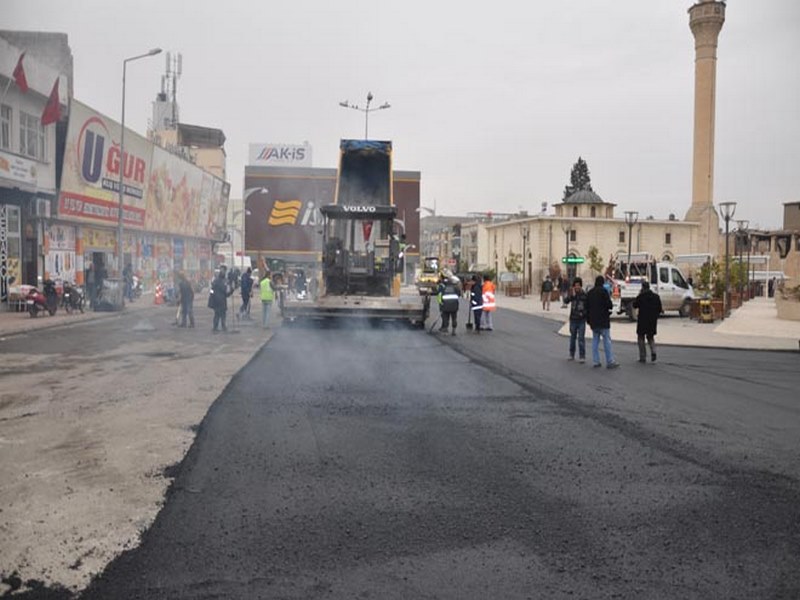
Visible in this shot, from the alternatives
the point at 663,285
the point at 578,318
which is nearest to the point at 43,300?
the point at 578,318

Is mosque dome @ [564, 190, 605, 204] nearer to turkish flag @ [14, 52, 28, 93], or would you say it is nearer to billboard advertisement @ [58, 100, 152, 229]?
billboard advertisement @ [58, 100, 152, 229]

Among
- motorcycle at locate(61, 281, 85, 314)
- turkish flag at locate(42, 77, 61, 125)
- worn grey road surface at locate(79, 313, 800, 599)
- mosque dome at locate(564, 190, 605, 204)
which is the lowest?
worn grey road surface at locate(79, 313, 800, 599)

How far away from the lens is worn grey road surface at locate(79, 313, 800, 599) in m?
4.27

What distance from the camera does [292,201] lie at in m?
23.9

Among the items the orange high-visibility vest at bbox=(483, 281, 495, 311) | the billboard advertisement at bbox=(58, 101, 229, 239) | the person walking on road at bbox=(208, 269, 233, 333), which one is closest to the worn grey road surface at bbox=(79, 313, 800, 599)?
the person walking on road at bbox=(208, 269, 233, 333)

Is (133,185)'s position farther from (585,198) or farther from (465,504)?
(585,198)

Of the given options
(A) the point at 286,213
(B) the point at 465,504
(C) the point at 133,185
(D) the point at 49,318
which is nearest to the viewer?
(B) the point at 465,504

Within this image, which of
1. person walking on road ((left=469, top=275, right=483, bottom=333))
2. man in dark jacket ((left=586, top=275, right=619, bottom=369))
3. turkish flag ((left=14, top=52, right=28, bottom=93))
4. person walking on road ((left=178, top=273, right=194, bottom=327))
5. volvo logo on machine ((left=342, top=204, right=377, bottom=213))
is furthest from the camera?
turkish flag ((left=14, top=52, right=28, bottom=93))

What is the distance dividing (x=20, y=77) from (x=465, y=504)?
24855 mm

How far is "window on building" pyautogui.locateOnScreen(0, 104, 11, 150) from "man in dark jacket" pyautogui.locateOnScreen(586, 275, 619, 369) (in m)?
20.1

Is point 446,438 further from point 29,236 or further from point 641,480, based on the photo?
point 29,236

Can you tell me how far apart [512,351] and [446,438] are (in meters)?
9.00

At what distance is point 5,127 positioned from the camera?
26.0 meters

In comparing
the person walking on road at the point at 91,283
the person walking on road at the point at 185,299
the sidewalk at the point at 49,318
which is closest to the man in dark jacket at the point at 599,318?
the person walking on road at the point at 185,299
